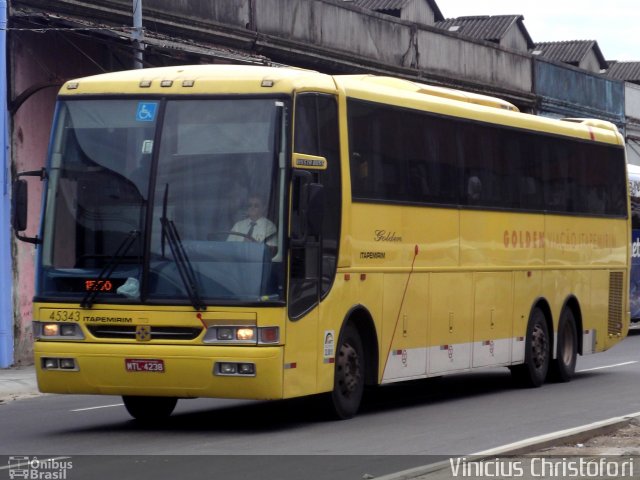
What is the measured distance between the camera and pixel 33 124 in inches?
917

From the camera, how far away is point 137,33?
22266 millimetres

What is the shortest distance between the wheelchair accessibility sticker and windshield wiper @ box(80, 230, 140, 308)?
1080 mm

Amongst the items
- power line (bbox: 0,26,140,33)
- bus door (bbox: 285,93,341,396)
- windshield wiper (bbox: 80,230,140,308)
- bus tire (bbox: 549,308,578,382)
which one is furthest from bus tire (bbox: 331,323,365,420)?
power line (bbox: 0,26,140,33)

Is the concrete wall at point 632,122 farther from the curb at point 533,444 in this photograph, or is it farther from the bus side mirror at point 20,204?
the bus side mirror at point 20,204

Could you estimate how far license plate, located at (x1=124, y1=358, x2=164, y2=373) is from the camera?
12562mm

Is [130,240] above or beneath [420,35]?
beneath

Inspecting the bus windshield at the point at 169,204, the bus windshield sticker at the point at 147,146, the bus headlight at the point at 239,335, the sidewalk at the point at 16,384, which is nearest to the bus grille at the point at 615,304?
the sidewalk at the point at 16,384

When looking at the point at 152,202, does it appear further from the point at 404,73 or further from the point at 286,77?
the point at 404,73

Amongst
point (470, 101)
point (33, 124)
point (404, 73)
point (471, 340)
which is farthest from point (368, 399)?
point (404, 73)

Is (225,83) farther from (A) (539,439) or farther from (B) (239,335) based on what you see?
(A) (539,439)

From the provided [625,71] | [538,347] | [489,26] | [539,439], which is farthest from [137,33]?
[625,71]

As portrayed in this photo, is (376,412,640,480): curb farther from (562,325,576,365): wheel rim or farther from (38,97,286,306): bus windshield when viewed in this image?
(562,325,576,365): wheel rim

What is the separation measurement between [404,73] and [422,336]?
19.5 m

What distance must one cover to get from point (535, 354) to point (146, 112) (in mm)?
7786
